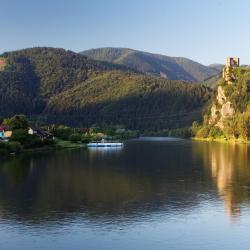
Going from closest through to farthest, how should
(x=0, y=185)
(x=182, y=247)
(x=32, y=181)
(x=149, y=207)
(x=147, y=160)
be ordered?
(x=182, y=247) → (x=149, y=207) → (x=0, y=185) → (x=32, y=181) → (x=147, y=160)

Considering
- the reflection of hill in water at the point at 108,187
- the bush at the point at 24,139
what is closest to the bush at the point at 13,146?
the bush at the point at 24,139

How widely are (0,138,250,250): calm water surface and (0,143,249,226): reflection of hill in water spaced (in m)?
0.10

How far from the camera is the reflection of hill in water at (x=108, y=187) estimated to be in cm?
5212

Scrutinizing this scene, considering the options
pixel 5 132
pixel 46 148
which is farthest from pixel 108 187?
pixel 5 132

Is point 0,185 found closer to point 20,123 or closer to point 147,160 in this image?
point 147,160

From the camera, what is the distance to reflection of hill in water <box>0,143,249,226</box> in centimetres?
5212

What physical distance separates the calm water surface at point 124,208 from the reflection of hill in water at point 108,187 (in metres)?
0.10

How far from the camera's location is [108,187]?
6794 centimetres

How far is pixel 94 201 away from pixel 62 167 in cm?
3559

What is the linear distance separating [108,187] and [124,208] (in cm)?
1506

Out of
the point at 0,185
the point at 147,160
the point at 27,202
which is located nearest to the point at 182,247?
the point at 27,202

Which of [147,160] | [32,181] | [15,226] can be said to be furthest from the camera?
[147,160]

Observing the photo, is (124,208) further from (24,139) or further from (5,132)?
(5,132)

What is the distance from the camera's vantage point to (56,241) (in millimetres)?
40594
